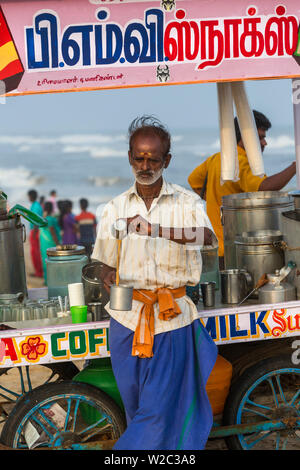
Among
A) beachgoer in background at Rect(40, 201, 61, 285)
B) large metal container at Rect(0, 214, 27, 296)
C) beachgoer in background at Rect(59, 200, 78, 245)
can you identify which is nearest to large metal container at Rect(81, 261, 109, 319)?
large metal container at Rect(0, 214, 27, 296)

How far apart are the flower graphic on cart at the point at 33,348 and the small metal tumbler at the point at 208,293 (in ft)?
2.92

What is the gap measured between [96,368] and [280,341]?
1.08 m

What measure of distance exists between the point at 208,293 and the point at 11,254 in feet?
4.02

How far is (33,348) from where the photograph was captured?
125 inches

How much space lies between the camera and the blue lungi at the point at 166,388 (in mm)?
2867

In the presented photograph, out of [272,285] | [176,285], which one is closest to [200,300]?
[272,285]

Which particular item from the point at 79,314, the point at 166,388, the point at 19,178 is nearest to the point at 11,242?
the point at 79,314

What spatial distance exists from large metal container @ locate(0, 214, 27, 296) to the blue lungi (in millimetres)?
1032

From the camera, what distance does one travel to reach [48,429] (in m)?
3.31

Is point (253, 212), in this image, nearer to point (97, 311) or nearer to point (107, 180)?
point (97, 311)

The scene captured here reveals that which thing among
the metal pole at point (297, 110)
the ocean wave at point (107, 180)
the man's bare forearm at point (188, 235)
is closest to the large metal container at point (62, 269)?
the man's bare forearm at point (188, 235)

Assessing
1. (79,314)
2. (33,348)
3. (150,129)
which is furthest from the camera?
(79,314)

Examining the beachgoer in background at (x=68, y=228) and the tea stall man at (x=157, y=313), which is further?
the beachgoer in background at (x=68, y=228)

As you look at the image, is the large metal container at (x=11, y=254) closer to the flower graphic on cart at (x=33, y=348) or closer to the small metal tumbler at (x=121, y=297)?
the flower graphic on cart at (x=33, y=348)
